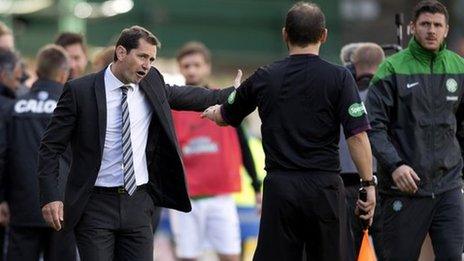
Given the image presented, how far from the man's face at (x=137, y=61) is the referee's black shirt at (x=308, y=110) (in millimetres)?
841

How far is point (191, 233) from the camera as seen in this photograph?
43.9 feet

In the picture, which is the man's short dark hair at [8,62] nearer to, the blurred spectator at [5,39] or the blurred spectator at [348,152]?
the blurred spectator at [5,39]

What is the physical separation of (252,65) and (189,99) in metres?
38.4

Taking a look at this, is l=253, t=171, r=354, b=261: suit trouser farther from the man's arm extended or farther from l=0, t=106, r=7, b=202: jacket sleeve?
l=0, t=106, r=7, b=202: jacket sleeve

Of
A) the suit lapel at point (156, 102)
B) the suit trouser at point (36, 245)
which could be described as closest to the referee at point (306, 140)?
the suit lapel at point (156, 102)

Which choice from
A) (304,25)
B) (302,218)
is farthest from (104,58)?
(302,218)

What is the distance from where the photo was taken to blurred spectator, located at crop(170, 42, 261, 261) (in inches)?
522

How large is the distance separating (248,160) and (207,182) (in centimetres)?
55

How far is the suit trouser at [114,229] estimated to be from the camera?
893 centimetres

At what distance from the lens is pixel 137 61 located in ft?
29.7

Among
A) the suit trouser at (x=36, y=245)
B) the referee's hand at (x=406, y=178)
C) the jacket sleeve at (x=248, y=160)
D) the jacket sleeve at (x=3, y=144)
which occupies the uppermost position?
the jacket sleeve at (x=3, y=144)

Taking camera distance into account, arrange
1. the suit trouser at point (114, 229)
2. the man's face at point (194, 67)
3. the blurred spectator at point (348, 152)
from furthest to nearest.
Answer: the man's face at point (194, 67)
the blurred spectator at point (348, 152)
the suit trouser at point (114, 229)

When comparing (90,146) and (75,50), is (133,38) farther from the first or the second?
(75,50)

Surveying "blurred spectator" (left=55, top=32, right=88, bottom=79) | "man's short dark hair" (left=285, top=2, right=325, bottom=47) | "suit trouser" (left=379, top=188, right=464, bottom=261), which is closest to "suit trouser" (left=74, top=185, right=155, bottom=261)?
"man's short dark hair" (left=285, top=2, right=325, bottom=47)
